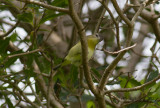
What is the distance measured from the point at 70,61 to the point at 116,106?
67 cm

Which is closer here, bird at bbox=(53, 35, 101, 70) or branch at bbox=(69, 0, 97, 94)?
branch at bbox=(69, 0, 97, 94)

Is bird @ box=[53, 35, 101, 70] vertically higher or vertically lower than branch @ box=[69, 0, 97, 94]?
lower

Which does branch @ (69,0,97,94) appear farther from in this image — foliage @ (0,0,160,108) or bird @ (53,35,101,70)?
bird @ (53,35,101,70)

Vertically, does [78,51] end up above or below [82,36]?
below

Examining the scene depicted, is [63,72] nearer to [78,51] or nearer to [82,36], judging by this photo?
[78,51]

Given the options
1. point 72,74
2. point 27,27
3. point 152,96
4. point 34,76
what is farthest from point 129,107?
point 27,27

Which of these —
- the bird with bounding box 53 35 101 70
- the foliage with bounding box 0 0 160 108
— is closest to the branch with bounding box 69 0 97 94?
the foliage with bounding box 0 0 160 108

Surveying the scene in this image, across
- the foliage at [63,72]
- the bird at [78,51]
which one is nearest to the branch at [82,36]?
the foliage at [63,72]

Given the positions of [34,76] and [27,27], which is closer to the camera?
[34,76]

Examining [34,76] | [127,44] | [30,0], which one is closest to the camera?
[30,0]

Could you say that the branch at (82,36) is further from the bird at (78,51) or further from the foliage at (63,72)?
the bird at (78,51)

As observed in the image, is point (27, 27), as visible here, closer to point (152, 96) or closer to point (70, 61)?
point (70, 61)

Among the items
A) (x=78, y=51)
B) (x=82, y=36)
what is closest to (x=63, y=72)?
(x=78, y=51)

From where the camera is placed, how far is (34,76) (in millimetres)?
2535
